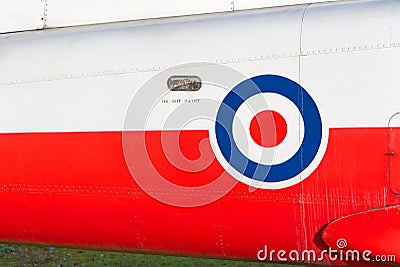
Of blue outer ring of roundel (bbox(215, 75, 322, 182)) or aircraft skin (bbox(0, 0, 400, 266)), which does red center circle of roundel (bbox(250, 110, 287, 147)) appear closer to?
aircraft skin (bbox(0, 0, 400, 266))

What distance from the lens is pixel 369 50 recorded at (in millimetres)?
5570

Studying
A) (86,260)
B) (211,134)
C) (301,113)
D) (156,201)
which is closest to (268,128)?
(301,113)

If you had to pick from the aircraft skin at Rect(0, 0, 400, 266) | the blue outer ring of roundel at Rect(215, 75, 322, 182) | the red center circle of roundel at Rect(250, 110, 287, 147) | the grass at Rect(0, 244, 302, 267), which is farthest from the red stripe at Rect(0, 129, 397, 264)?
the grass at Rect(0, 244, 302, 267)

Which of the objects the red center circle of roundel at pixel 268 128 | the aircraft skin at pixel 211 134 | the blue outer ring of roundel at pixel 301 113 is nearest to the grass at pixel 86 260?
the aircraft skin at pixel 211 134

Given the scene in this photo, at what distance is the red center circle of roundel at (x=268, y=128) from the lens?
578 centimetres

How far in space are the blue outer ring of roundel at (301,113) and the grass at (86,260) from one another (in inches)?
152

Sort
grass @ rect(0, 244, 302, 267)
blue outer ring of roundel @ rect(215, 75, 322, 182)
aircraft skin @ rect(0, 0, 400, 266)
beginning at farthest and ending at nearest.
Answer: grass @ rect(0, 244, 302, 267) → blue outer ring of roundel @ rect(215, 75, 322, 182) → aircraft skin @ rect(0, 0, 400, 266)

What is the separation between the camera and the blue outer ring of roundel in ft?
18.7

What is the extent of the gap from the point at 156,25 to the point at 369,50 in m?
1.94

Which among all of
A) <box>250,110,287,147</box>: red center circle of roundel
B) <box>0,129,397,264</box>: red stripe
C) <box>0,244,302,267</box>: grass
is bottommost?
<box>0,244,302,267</box>: grass

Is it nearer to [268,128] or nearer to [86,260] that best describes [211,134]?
[268,128]

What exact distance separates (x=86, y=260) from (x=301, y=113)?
5.28m

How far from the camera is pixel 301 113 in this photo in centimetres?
572

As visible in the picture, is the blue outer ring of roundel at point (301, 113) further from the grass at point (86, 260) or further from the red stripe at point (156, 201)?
the grass at point (86, 260)
